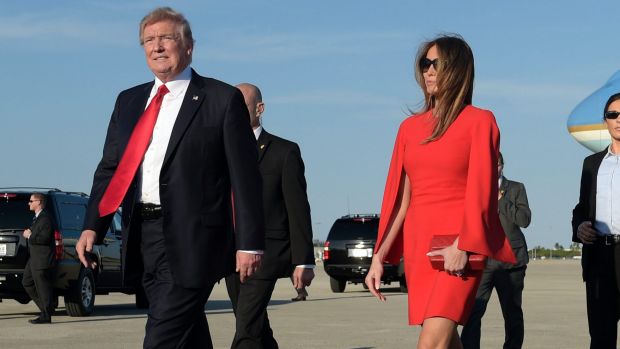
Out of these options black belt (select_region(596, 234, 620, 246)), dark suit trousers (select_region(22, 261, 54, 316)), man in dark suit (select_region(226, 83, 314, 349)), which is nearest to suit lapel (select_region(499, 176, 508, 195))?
black belt (select_region(596, 234, 620, 246))

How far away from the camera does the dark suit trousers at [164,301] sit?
5746 millimetres

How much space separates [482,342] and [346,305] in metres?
9.98

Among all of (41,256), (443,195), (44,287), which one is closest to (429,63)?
(443,195)

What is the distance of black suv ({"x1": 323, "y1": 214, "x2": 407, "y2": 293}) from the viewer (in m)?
29.8

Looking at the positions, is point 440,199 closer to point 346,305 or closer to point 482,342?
point 482,342

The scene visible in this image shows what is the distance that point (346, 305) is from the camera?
23891 millimetres

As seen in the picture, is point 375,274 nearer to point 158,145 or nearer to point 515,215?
point 158,145

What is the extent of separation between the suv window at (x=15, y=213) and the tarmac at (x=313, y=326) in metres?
1.39

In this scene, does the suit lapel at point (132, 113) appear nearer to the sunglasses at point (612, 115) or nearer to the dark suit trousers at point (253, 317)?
the dark suit trousers at point (253, 317)

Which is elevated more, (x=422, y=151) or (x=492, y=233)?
(x=422, y=151)

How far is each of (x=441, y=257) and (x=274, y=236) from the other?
8.46 ft

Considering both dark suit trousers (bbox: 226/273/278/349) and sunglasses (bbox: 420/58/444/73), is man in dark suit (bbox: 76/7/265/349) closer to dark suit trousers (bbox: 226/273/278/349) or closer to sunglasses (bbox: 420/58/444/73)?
sunglasses (bbox: 420/58/444/73)

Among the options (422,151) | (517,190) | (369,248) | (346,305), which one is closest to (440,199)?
(422,151)

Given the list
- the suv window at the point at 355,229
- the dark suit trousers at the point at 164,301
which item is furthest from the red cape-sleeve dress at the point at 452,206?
the suv window at the point at 355,229
